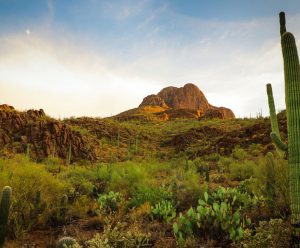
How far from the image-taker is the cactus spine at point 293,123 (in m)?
4.34

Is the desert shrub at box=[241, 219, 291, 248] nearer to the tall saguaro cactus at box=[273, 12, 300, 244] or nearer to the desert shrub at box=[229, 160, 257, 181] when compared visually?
the tall saguaro cactus at box=[273, 12, 300, 244]

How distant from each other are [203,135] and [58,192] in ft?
87.1

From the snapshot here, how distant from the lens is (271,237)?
4.50m

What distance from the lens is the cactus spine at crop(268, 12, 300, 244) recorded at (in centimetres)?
434

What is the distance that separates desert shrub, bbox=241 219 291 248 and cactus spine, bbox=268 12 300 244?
0.57 ft

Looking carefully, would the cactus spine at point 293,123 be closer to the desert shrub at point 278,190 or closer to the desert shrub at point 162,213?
the desert shrub at point 278,190

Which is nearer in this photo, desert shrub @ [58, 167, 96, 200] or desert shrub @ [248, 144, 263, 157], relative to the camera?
desert shrub @ [58, 167, 96, 200]

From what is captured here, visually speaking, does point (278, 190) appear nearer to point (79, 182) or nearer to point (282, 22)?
point (282, 22)

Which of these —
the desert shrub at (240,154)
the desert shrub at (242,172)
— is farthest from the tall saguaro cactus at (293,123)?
the desert shrub at (240,154)

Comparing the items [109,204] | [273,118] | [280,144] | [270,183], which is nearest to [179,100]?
[109,204]

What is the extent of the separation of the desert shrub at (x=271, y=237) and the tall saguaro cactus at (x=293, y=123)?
0.18m

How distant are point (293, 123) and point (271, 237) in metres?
1.61

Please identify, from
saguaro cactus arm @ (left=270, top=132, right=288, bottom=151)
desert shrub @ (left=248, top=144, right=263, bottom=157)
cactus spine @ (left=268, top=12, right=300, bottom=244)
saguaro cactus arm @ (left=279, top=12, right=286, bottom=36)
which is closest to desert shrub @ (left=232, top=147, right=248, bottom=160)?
desert shrub @ (left=248, top=144, right=263, bottom=157)

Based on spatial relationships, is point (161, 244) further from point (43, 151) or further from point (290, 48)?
point (43, 151)
